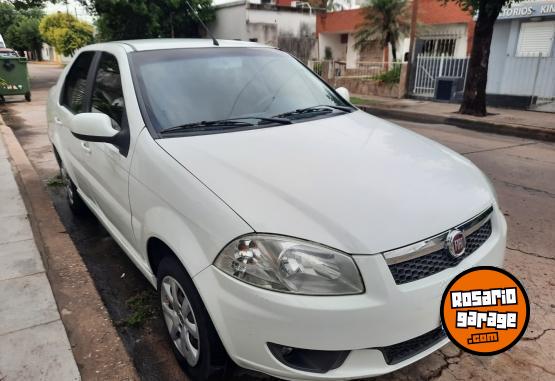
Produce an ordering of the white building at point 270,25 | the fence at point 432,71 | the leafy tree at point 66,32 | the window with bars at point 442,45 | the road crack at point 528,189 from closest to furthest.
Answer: the road crack at point 528,189, the fence at point 432,71, the window with bars at point 442,45, the white building at point 270,25, the leafy tree at point 66,32

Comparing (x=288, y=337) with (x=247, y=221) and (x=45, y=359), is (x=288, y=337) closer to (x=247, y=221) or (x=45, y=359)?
(x=247, y=221)

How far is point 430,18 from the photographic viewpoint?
22719mm

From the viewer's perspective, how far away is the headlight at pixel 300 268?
1.66m

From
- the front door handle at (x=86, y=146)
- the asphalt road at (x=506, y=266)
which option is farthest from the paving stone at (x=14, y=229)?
the front door handle at (x=86, y=146)

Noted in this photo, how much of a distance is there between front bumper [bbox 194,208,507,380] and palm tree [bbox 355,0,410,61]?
23410 millimetres

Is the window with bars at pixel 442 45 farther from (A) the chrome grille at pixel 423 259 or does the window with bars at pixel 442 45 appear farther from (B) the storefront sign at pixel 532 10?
(A) the chrome grille at pixel 423 259

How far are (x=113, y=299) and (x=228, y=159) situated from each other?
1600 millimetres

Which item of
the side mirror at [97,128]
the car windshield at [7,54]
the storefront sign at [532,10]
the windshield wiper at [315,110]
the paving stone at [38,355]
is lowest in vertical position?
the paving stone at [38,355]

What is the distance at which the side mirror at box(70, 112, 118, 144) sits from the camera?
2.49 m

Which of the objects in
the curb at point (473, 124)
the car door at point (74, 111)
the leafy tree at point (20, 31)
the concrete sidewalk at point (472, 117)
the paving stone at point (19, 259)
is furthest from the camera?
the leafy tree at point (20, 31)

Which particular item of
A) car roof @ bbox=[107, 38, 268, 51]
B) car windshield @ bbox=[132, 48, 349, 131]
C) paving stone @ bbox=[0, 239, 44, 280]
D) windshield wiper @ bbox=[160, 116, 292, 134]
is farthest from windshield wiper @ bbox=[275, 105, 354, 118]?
paving stone @ bbox=[0, 239, 44, 280]

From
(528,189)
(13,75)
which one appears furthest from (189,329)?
(13,75)

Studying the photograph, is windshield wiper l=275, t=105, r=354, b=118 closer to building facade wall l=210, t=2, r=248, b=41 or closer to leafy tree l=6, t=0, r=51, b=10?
leafy tree l=6, t=0, r=51, b=10

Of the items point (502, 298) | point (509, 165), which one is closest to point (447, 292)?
point (502, 298)
